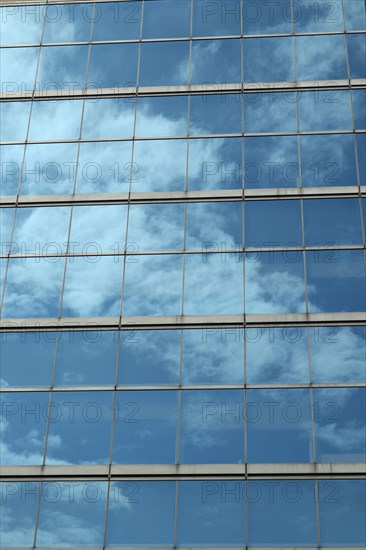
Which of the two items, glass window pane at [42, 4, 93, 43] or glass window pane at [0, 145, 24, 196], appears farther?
glass window pane at [42, 4, 93, 43]

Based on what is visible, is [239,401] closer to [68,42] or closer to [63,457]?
[63,457]

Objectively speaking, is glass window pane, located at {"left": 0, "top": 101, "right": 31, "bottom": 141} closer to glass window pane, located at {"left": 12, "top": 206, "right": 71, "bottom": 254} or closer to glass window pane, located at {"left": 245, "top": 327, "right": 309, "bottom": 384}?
glass window pane, located at {"left": 12, "top": 206, "right": 71, "bottom": 254}

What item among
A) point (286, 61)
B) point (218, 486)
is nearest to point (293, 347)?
point (218, 486)

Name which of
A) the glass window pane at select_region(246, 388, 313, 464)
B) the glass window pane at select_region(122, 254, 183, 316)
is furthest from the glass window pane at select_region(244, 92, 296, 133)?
the glass window pane at select_region(246, 388, 313, 464)

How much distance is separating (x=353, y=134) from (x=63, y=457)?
11663 millimetres

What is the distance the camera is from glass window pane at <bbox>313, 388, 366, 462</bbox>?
Answer: 18.9m

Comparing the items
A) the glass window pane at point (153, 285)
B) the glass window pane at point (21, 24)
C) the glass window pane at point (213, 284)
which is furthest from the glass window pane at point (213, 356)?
Answer: the glass window pane at point (21, 24)

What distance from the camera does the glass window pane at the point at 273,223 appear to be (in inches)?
838

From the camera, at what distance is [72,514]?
18.8 m

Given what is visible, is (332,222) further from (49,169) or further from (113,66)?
(113,66)

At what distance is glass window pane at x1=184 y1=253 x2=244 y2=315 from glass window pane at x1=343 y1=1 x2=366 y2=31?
8.32m

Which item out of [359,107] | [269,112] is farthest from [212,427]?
[359,107]

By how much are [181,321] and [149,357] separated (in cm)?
121

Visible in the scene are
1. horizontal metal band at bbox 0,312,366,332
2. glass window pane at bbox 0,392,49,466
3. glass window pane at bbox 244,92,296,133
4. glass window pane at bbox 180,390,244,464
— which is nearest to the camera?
glass window pane at bbox 180,390,244,464
